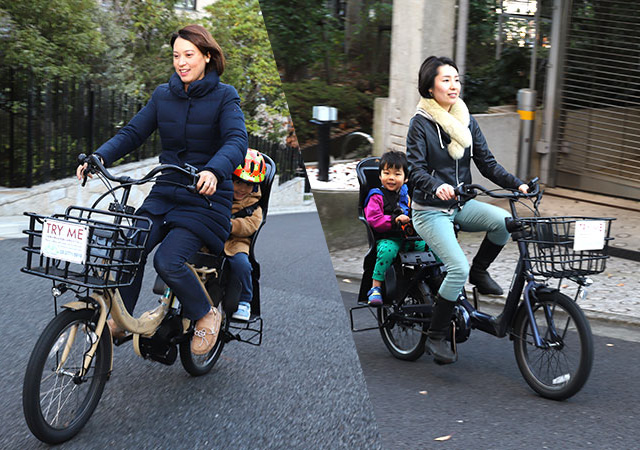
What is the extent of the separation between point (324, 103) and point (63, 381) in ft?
4.54

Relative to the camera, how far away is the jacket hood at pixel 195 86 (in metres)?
2.52

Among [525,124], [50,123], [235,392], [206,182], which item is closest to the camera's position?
[206,182]

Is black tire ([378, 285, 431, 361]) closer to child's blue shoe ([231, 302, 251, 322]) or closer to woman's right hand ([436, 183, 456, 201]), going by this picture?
woman's right hand ([436, 183, 456, 201])

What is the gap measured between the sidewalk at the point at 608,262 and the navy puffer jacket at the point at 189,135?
701 millimetres

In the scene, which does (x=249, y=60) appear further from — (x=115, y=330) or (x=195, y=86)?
(x=115, y=330)

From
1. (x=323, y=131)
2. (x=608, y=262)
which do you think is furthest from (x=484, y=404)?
(x=608, y=262)

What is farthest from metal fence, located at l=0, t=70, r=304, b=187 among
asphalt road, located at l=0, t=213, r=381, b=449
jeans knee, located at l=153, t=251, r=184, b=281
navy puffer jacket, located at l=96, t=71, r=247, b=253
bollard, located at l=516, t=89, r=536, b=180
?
jeans knee, located at l=153, t=251, r=184, b=281

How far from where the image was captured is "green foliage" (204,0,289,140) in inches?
171

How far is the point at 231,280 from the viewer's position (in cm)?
292

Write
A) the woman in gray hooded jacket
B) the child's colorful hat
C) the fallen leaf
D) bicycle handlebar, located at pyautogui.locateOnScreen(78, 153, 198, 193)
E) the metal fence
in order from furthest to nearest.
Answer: the metal fence, the child's colorful hat, bicycle handlebar, located at pyautogui.locateOnScreen(78, 153, 198, 193), the woman in gray hooded jacket, the fallen leaf

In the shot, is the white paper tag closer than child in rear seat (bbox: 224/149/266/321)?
Yes

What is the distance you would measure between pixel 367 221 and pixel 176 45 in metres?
1.05

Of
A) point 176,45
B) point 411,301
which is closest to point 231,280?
point 411,301

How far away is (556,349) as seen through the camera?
8.59 ft
